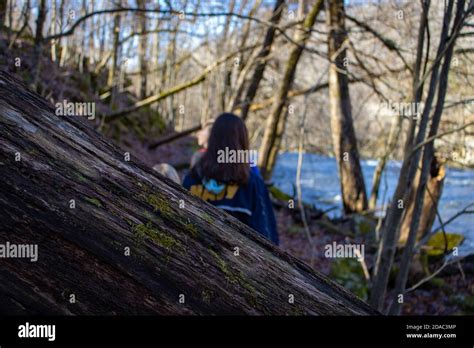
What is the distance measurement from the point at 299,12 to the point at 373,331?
10.8 metres

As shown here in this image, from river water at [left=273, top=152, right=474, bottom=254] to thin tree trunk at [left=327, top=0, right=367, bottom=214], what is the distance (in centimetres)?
62

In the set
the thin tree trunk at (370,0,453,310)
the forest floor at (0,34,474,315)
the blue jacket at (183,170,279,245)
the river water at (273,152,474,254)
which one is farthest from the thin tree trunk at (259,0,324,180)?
the blue jacket at (183,170,279,245)

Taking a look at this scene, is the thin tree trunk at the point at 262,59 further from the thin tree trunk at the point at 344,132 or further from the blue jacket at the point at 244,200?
the blue jacket at the point at 244,200

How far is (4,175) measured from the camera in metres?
1.51

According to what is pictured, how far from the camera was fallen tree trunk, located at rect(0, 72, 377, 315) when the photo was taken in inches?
57.1

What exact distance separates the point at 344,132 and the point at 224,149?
343 inches

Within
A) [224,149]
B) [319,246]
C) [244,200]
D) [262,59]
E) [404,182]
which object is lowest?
[319,246]

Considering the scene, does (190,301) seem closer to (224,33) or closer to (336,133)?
(336,133)

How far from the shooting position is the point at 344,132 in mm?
11539

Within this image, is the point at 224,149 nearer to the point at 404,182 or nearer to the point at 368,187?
the point at 404,182

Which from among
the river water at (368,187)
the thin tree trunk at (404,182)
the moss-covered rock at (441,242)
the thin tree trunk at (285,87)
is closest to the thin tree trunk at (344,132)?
the thin tree trunk at (285,87)

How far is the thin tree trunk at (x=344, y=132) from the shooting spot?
10836mm

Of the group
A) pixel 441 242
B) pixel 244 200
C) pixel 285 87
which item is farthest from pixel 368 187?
pixel 244 200

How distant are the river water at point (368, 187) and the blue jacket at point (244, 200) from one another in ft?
13.9
